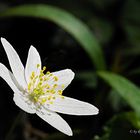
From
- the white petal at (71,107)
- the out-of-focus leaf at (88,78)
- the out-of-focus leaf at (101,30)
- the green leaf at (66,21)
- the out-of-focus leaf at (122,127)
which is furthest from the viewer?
the out-of-focus leaf at (101,30)

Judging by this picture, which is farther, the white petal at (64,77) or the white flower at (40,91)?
the white petal at (64,77)

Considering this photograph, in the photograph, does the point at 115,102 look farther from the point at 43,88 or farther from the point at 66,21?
the point at 43,88

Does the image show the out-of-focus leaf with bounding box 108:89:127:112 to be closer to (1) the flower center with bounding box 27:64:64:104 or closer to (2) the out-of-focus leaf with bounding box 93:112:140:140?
(2) the out-of-focus leaf with bounding box 93:112:140:140

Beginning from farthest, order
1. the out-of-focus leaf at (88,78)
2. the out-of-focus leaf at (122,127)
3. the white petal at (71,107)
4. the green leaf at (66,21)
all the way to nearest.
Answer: the out-of-focus leaf at (88,78), the green leaf at (66,21), the out-of-focus leaf at (122,127), the white petal at (71,107)

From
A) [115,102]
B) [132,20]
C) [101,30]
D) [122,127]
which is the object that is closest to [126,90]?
[122,127]

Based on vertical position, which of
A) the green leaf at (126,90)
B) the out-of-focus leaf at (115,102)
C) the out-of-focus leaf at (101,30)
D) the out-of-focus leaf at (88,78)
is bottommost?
the green leaf at (126,90)

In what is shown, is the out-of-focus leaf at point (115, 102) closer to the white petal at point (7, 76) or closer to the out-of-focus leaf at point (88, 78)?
the out-of-focus leaf at point (88, 78)

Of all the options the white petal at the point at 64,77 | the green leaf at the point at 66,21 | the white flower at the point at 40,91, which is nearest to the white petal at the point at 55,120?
the white flower at the point at 40,91

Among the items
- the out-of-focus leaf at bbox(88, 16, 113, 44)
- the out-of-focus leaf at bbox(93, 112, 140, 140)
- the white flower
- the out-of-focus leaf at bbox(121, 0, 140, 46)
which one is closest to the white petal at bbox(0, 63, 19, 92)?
the white flower
